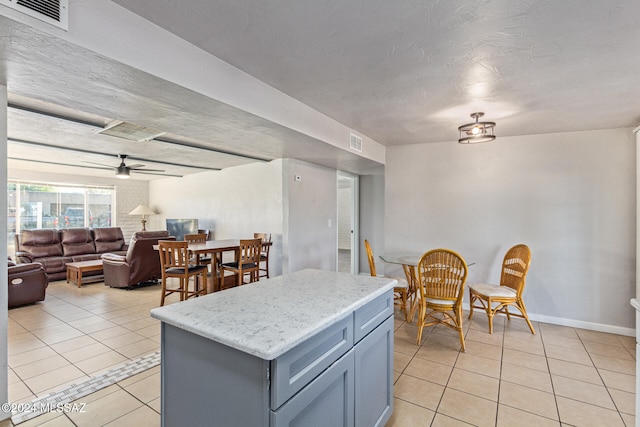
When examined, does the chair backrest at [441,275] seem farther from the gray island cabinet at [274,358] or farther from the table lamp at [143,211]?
the table lamp at [143,211]

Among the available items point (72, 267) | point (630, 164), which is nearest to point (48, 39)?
point (630, 164)

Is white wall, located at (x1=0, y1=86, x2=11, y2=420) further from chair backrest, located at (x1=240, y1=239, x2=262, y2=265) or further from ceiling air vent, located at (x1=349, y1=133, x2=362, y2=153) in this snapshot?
ceiling air vent, located at (x1=349, y1=133, x2=362, y2=153)

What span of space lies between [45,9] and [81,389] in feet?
7.88

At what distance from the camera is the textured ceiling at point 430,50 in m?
1.47

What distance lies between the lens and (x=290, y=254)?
14.0ft

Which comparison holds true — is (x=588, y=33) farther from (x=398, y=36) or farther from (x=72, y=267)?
(x=72, y=267)

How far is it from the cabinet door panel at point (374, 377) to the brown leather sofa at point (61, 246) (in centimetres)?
655

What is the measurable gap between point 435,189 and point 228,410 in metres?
3.86

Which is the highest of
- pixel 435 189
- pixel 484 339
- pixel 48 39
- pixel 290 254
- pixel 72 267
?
pixel 48 39

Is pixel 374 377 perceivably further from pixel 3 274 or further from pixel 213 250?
pixel 213 250

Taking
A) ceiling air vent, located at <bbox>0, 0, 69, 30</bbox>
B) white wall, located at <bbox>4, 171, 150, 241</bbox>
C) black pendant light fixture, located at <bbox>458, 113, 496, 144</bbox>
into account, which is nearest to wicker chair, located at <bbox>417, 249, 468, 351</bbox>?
black pendant light fixture, located at <bbox>458, 113, 496, 144</bbox>

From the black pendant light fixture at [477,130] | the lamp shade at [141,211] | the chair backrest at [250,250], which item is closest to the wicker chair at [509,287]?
the black pendant light fixture at [477,130]

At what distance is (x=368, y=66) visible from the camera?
6.66 ft

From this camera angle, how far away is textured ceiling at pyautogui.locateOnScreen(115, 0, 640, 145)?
147 cm
